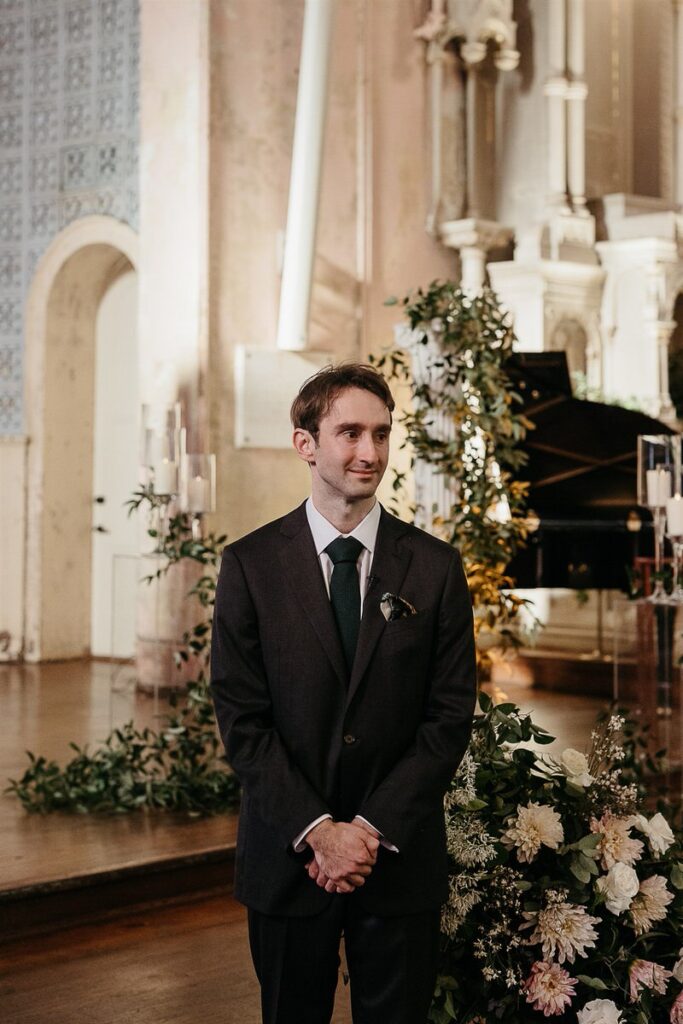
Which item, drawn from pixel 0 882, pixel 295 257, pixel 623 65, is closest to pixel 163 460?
pixel 0 882

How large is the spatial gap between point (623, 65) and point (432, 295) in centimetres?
506

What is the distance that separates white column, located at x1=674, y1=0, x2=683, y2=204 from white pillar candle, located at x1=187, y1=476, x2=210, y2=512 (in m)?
5.76

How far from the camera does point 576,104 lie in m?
9.48

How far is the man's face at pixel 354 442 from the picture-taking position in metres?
2.21

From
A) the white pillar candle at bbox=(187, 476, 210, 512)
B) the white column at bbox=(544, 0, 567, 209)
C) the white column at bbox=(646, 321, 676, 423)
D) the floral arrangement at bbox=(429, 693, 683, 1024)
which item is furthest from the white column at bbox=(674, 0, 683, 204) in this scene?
the floral arrangement at bbox=(429, 693, 683, 1024)

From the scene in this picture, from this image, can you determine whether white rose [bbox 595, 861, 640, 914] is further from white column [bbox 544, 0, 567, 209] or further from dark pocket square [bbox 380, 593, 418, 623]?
white column [bbox 544, 0, 567, 209]

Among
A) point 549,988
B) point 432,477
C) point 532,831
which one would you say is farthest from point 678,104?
point 549,988

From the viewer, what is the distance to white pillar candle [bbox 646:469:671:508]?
17.4 ft

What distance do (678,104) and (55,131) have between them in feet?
13.6

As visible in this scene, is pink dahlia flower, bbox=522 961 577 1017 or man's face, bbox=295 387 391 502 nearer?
man's face, bbox=295 387 391 502

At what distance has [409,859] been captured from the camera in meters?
2.21

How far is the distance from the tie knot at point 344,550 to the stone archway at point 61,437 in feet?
23.8

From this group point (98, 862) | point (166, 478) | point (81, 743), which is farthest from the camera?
point (81, 743)

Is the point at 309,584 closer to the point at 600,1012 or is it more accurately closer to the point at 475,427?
the point at 600,1012
